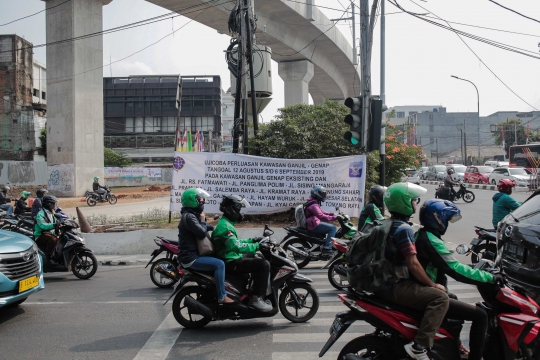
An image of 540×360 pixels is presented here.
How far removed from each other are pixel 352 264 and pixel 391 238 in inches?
15.5

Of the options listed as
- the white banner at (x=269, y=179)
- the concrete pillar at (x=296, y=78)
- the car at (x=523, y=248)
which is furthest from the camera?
the concrete pillar at (x=296, y=78)

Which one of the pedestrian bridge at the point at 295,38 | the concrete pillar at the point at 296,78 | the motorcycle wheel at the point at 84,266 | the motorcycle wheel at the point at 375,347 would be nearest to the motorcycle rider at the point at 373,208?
the motorcycle wheel at the point at 375,347

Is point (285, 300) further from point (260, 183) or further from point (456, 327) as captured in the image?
point (260, 183)

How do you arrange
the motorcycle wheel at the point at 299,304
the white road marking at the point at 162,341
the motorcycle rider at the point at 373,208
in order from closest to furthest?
the white road marking at the point at 162,341 → the motorcycle wheel at the point at 299,304 → the motorcycle rider at the point at 373,208

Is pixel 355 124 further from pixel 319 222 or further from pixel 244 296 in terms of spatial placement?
pixel 244 296

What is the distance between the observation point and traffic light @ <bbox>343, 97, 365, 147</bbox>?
11.8 m

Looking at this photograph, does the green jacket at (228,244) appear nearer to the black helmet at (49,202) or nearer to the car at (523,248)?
the car at (523,248)

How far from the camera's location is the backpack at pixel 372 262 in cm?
382

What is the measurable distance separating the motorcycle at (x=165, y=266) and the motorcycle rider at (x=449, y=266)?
5.08 metres

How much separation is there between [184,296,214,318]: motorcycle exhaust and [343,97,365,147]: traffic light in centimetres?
683

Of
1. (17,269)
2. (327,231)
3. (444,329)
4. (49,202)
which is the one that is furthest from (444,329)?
(49,202)

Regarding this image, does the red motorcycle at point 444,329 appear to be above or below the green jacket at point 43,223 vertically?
A: below

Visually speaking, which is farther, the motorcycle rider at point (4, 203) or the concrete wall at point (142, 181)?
the concrete wall at point (142, 181)

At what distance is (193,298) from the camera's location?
6.02 m
